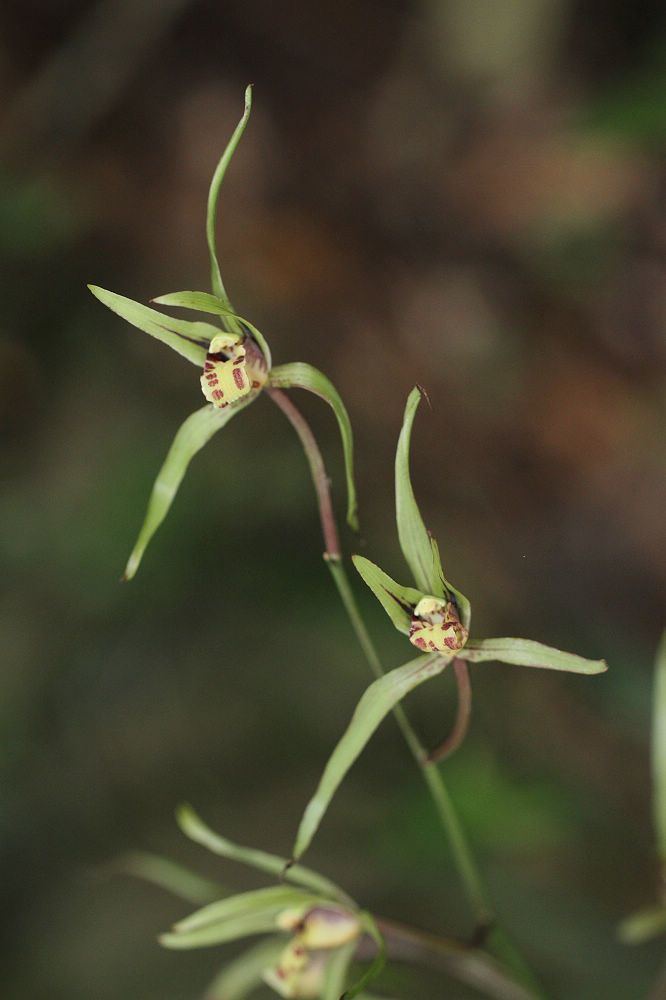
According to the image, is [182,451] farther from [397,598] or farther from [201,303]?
[397,598]

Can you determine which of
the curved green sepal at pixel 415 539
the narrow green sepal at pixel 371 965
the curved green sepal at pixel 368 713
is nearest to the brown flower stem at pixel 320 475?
the curved green sepal at pixel 415 539

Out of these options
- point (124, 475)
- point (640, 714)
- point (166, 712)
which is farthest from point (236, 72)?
point (640, 714)

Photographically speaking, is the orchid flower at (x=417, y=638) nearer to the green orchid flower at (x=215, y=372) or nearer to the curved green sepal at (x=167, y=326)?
the green orchid flower at (x=215, y=372)

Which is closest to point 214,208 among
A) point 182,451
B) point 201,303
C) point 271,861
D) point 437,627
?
point 201,303

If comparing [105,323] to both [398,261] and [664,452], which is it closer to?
[398,261]

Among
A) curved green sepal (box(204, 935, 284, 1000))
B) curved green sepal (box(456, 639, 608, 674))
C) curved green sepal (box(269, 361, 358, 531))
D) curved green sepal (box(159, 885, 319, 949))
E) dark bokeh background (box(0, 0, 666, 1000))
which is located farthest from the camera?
dark bokeh background (box(0, 0, 666, 1000))

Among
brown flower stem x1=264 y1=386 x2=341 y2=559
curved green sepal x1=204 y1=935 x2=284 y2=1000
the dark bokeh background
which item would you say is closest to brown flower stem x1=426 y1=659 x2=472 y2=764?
brown flower stem x1=264 y1=386 x2=341 y2=559

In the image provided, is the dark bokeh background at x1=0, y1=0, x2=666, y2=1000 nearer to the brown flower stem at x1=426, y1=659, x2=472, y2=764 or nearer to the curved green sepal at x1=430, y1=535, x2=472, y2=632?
the brown flower stem at x1=426, y1=659, x2=472, y2=764
